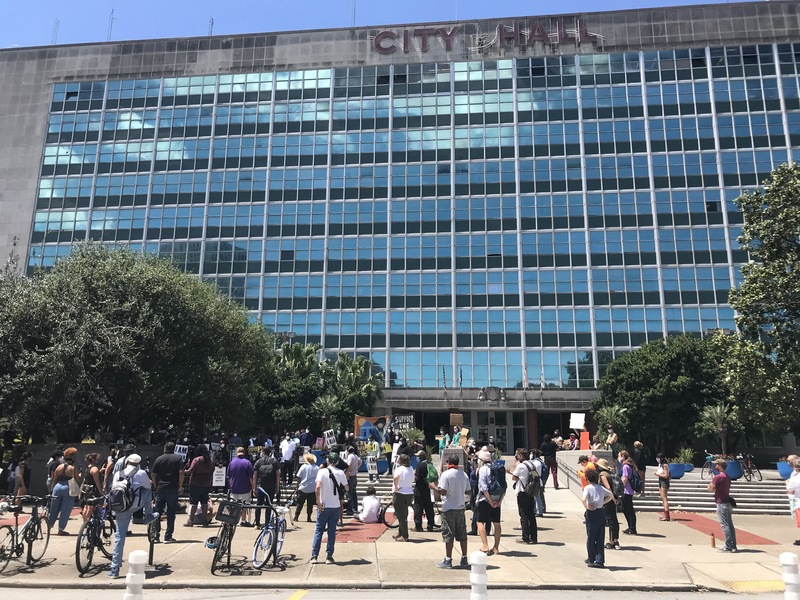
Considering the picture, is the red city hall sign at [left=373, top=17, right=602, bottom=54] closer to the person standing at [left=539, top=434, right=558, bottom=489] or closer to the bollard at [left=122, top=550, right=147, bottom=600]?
the person standing at [left=539, top=434, right=558, bottom=489]

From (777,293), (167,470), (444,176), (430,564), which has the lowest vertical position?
(430,564)

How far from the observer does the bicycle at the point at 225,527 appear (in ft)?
32.7

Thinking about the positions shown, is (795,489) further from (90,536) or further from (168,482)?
(90,536)

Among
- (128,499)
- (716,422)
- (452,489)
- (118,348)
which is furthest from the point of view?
(716,422)

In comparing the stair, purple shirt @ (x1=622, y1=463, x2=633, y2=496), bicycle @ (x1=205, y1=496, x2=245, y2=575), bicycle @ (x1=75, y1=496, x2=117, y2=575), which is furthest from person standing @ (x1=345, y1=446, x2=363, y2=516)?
the stair

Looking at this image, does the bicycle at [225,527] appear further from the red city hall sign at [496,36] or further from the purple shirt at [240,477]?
the red city hall sign at [496,36]

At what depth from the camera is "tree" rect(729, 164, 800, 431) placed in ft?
68.1

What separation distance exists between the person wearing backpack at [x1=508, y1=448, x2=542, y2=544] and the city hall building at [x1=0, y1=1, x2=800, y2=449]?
37189mm

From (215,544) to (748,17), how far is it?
67286 millimetres

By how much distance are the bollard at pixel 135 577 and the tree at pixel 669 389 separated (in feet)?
127

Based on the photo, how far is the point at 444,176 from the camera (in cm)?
5684

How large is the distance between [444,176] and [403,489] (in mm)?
46991

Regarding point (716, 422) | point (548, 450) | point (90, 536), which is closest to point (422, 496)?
point (90, 536)

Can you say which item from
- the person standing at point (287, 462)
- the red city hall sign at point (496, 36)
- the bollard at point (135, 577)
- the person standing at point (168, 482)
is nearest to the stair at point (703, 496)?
the person standing at point (287, 462)
